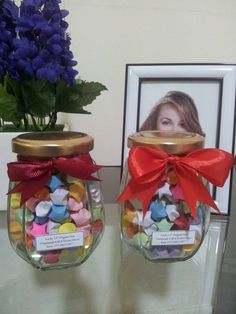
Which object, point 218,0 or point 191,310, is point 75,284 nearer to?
point 191,310

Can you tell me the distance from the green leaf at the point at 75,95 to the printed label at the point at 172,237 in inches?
6.9

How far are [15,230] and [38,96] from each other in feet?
0.46

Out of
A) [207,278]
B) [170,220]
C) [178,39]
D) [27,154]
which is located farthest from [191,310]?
[178,39]

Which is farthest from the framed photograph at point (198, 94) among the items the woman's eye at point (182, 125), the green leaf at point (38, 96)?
the green leaf at point (38, 96)

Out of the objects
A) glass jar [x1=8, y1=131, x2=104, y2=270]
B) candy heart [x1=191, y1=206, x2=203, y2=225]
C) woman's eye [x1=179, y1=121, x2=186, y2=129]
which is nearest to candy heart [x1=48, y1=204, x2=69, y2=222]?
glass jar [x1=8, y1=131, x2=104, y2=270]

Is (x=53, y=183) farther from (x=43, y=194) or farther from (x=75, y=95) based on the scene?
(x=75, y=95)

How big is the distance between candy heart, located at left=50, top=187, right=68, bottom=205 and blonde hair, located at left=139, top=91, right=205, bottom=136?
0.63 ft

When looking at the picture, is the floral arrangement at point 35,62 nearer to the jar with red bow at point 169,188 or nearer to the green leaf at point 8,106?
the green leaf at point 8,106

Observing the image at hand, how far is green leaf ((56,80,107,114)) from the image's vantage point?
38 cm

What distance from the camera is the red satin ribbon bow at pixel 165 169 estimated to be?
281 mm

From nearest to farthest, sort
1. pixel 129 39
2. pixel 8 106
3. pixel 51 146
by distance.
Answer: pixel 51 146
pixel 8 106
pixel 129 39

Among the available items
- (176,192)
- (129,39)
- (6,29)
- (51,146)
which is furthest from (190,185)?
(129,39)

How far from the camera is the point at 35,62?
1.11 feet

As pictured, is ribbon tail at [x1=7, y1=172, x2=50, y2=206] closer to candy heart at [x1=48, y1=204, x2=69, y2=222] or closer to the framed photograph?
candy heart at [x1=48, y1=204, x2=69, y2=222]
